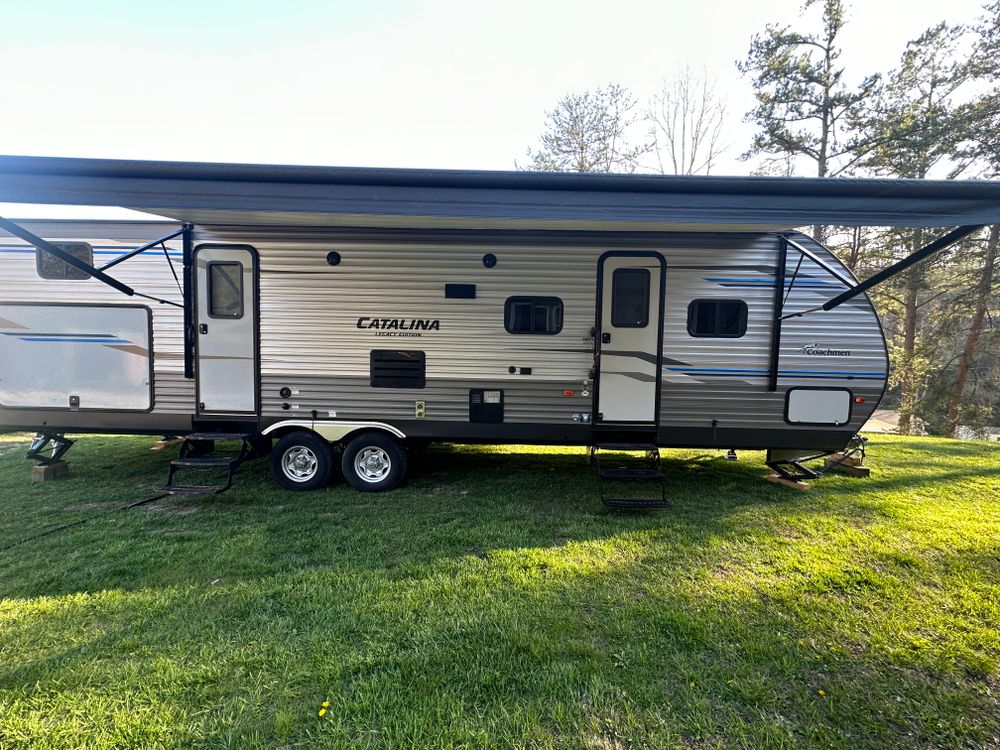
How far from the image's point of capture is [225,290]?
517 centimetres

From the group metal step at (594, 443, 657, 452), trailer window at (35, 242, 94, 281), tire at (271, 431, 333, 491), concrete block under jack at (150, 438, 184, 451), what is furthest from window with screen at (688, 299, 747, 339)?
concrete block under jack at (150, 438, 184, 451)

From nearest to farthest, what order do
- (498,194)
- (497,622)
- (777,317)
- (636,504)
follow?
1. (497,622)
2. (498,194)
3. (636,504)
4. (777,317)

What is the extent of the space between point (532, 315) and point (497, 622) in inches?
125

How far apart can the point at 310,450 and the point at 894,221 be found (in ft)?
19.3

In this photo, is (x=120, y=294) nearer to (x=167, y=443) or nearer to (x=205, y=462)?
(x=205, y=462)

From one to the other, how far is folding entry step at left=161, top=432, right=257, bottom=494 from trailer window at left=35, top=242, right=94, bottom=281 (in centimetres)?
215

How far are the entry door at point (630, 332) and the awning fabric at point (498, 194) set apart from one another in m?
1.38

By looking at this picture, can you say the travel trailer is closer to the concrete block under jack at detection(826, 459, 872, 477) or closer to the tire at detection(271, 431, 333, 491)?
the tire at detection(271, 431, 333, 491)

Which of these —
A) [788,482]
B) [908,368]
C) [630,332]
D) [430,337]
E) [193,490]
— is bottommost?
[193,490]

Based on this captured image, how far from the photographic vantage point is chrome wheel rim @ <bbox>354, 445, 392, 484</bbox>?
5.36 metres

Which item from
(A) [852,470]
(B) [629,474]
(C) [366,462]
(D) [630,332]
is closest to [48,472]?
(C) [366,462]

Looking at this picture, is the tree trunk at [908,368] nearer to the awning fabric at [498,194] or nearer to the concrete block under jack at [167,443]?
the awning fabric at [498,194]

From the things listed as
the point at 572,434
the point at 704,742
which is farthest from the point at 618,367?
the point at 704,742

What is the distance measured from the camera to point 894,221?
3666 mm
